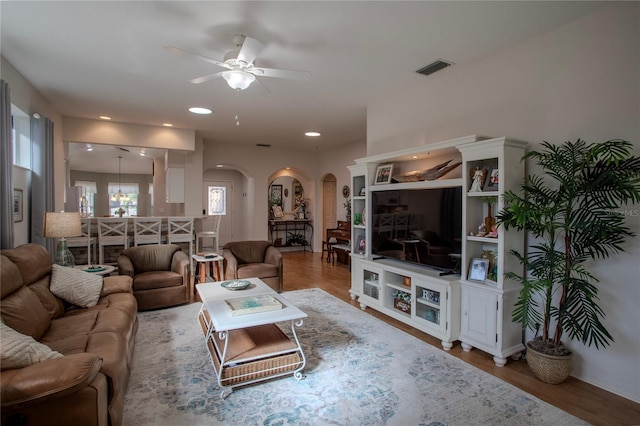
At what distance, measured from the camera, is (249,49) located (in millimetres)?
2484

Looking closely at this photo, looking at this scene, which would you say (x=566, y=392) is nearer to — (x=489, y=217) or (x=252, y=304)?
(x=489, y=217)

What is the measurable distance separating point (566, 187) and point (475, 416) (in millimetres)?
1679

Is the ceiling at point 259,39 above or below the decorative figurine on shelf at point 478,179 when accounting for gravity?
above

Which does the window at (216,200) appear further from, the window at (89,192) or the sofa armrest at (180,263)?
the sofa armrest at (180,263)

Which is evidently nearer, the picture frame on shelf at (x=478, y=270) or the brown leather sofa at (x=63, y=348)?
the brown leather sofa at (x=63, y=348)

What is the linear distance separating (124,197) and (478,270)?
41.6 feet

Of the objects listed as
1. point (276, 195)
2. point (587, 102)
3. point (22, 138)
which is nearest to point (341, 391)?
point (587, 102)

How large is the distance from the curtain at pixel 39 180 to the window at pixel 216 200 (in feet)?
19.7

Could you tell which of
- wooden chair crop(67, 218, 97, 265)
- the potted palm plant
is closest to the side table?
wooden chair crop(67, 218, 97, 265)

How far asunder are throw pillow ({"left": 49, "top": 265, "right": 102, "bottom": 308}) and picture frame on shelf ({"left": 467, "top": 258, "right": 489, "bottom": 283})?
3396 millimetres

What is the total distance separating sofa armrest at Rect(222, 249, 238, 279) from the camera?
4715mm

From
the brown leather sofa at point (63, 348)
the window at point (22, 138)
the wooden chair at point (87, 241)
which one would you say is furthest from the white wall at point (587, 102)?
the wooden chair at point (87, 241)

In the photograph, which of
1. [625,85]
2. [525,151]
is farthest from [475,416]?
[625,85]

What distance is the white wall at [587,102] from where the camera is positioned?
231 centimetres
